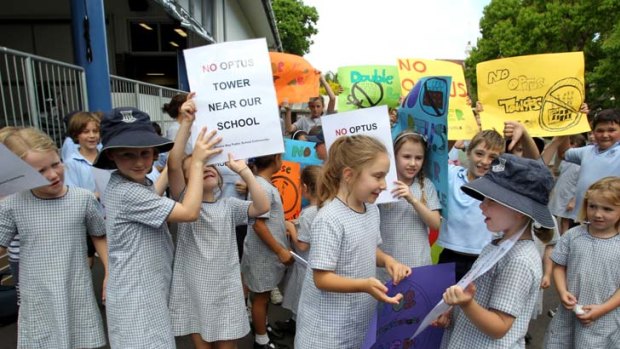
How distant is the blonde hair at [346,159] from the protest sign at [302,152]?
174cm

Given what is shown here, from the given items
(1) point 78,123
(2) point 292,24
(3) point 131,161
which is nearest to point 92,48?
(1) point 78,123

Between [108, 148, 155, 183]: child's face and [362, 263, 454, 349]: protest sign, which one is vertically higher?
[108, 148, 155, 183]: child's face

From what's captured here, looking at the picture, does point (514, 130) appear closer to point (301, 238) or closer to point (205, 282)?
point (301, 238)

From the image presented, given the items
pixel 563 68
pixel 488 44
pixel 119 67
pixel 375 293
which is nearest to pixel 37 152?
pixel 375 293

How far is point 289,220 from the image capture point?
381 centimetres

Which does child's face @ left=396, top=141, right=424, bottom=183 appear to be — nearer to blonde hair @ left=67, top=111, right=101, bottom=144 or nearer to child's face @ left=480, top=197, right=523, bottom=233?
child's face @ left=480, top=197, right=523, bottom=233

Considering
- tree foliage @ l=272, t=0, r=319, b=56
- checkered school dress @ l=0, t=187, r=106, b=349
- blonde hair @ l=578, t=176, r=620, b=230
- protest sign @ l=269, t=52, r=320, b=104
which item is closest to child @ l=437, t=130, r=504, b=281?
blonde hair @ l=578, t=176, r=620, b=230

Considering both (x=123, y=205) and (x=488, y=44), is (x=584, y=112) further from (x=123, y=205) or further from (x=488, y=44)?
(x=488, y=44)

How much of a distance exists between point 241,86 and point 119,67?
13.3m

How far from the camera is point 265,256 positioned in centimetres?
320

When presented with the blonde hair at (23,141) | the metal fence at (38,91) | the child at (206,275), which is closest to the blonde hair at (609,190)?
the child at (206,275)

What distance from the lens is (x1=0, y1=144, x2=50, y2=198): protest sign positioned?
5.82 ft

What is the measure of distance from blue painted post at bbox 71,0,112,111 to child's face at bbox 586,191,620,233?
5.96 meters

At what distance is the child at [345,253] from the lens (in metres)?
1.86
